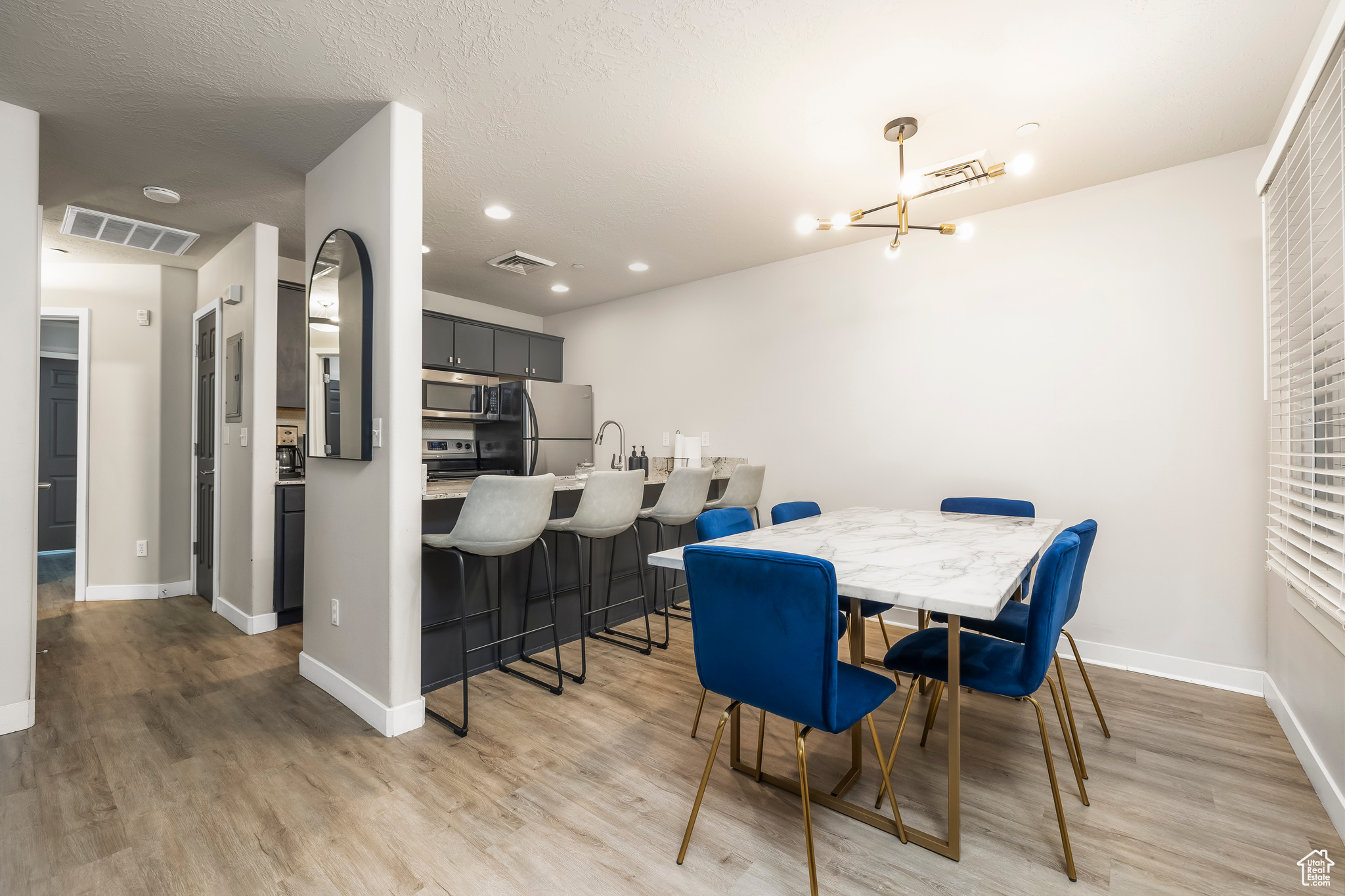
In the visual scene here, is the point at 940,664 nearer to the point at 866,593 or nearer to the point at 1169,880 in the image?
the point at 866,593

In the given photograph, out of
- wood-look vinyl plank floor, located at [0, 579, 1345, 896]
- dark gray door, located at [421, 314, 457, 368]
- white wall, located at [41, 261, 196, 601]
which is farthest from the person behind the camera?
dark gray door, located at [421, 314, 457, 368]

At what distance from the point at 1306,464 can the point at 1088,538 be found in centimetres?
102

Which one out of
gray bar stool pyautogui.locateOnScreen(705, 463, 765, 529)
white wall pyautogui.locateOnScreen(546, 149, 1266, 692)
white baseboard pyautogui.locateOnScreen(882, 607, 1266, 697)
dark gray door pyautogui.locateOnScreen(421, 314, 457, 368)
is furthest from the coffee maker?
white baseboard pyautogui.locateOnScreen(882, 607, 1266, 697)

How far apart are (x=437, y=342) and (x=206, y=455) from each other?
5.91 ft

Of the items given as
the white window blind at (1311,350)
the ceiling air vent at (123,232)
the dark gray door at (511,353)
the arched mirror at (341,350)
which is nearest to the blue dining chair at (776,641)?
the white window blind at (1311,350)

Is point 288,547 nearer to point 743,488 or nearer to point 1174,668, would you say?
point 743,488

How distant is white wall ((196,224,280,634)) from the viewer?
3615mm

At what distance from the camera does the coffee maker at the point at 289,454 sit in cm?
416

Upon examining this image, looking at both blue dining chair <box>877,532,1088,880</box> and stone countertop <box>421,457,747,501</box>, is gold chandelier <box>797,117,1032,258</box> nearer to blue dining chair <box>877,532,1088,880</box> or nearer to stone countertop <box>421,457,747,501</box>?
blue dining chair <box>877,532,1088,880</box>

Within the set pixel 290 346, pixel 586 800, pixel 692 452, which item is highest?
pixel 290 346

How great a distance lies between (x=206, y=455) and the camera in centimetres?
425

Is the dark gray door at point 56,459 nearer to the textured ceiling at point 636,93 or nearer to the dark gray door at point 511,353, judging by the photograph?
the textured ceiling at point 636,93

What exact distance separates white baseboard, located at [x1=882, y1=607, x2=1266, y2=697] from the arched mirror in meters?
3.57

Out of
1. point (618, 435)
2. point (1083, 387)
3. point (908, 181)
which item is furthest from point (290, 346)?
point (1083, 387)
